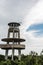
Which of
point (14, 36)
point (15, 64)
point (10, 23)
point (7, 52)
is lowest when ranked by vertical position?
point (15, 64)

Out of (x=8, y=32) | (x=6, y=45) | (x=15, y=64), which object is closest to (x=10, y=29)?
(x=8, y=32)

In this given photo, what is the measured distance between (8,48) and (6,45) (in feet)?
8.53

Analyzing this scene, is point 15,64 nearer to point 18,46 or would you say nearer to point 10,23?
point 18,46

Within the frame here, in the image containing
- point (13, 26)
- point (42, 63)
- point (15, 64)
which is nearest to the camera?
point (15, 64)

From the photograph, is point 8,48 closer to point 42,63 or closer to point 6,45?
point 6,45

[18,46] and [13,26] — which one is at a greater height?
[13,26]

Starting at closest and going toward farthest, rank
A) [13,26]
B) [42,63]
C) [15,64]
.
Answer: [15,64], [42,63], [13,26]

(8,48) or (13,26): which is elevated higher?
(13,26)

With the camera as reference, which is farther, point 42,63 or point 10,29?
point 10,29

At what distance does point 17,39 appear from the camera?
106m

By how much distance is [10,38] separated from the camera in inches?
4163

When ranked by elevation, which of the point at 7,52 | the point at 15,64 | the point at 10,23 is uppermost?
the point at 10,23

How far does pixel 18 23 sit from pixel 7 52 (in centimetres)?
1676

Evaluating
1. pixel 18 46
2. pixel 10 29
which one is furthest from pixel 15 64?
pixel 10 29
